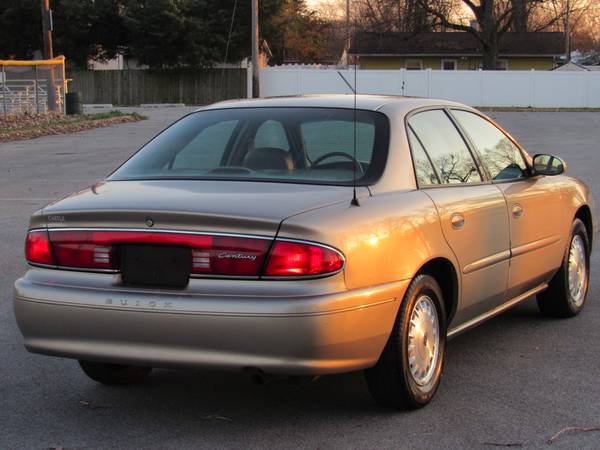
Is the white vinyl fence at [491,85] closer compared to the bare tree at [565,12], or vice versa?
the white vinyl fence at [491,85]

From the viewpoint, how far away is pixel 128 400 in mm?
4633

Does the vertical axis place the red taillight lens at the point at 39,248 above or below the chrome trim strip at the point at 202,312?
above

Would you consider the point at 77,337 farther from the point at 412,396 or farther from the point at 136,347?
the point at 412,396

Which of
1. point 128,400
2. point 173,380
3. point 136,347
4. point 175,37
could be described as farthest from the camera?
point 175,37

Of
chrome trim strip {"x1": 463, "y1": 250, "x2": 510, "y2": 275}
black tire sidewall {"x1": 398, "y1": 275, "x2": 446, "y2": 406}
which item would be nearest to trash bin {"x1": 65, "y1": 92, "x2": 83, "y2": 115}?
chrome trim strip {"x1": 463, "y1": 250, "x2": 510, "y2": 275}

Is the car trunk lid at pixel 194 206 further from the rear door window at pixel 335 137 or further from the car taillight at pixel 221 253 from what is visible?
the rear door window at pixel 335 137

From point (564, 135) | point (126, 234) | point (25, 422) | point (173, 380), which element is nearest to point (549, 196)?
point (173, 380)

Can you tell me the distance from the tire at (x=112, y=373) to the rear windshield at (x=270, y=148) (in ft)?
3.27

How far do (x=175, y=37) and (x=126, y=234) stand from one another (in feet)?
153

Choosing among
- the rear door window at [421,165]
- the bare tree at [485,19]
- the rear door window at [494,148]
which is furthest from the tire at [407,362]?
the bare tree at [485,19]

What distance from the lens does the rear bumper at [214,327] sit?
3711 mm

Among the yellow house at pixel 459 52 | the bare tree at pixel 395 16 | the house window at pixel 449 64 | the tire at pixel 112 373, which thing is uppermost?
the bare tree at pixel 395 16

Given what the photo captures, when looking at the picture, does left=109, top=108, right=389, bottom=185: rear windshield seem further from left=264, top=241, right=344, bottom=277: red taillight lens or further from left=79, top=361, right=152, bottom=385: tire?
left=79, top=361, right=152, bottom=385: tire

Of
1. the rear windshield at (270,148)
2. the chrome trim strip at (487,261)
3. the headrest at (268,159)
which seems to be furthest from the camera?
the chrome trim strip at (487,261)
